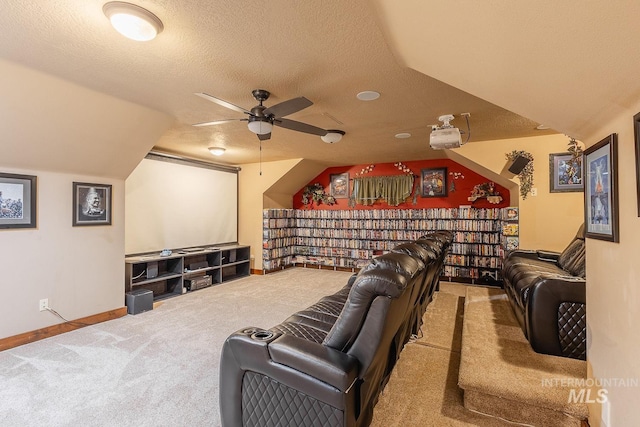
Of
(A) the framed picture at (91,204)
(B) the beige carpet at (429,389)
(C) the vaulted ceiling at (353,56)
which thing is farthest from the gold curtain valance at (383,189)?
(A) the framed picture at (91,204)

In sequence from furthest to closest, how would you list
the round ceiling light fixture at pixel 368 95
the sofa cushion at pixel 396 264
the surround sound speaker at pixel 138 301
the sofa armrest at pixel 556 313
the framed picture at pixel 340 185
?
the framed picture at pixel 340 185 < the surround sound speaker at pixel 138 301 < the round ceiling light fixture at pixel 368 95 < the sofa armrest at pixel 556 313 < the sofa cushion at pixel 396 264

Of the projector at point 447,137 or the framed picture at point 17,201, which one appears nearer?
the framed picture at point 17,201

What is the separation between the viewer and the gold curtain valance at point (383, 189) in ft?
21.8

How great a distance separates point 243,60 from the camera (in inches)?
92.6

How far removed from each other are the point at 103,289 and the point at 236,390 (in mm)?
3223

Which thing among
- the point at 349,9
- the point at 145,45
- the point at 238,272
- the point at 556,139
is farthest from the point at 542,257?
the point at 238,272

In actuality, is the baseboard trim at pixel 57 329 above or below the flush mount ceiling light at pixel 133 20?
below

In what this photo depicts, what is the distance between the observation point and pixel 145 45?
2.13 m

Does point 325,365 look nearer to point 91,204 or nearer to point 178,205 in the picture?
point 91,204

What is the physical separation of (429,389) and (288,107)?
2589 mm

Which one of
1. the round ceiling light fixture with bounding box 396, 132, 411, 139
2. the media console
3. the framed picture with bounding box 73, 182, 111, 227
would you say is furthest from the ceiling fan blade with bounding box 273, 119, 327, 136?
the media console

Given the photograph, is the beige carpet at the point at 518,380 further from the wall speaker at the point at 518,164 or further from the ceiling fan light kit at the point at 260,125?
the wall speaker at the point at 518,164

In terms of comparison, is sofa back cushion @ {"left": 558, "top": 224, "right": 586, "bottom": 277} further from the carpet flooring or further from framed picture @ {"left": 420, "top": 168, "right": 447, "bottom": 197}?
framed picture @ {"left": 420, "top": 168, "right": 447, "bottom": 197}

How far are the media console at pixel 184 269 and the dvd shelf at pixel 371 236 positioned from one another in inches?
26.4
